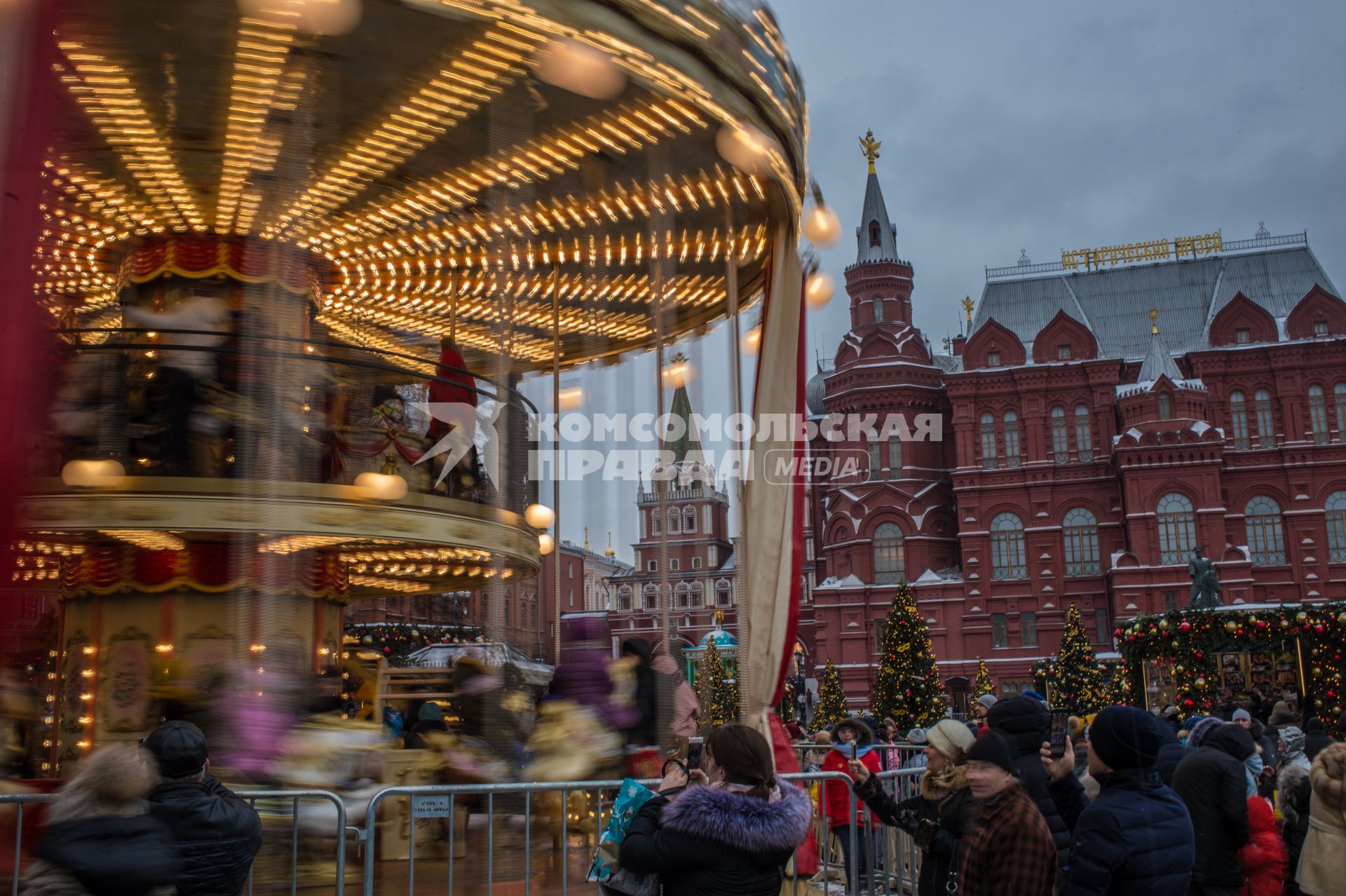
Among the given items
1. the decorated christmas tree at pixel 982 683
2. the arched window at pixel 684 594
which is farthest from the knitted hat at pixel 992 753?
the decorated christmas tree at pixel 982 683

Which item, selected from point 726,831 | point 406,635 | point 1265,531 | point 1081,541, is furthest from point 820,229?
point 1265,531

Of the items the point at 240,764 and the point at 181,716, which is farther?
the point at 181,716

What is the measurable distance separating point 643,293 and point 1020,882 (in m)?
7.09

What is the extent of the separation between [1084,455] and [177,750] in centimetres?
4735

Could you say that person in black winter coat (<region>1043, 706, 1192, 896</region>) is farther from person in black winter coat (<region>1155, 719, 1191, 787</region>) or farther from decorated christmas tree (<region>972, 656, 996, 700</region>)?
decorated christmas tree (<region>972, 656, 996, 700</region>)

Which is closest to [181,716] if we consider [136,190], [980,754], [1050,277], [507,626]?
[507,626]

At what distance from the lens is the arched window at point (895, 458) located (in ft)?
160

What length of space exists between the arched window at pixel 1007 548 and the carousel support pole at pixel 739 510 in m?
40.8

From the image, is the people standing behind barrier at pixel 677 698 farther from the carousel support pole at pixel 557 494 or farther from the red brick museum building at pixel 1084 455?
the red brick museum building at pixel 1084 455

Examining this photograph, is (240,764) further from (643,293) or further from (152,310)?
(643,293)

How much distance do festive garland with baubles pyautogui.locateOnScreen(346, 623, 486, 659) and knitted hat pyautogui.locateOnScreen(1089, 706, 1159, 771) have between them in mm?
13028

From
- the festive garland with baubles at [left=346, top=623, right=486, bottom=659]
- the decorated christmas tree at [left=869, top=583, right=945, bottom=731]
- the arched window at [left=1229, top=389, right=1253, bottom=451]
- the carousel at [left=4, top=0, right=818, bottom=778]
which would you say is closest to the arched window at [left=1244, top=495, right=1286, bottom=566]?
the arched window at [left=1229, top=389, right=1253, bottom=451]

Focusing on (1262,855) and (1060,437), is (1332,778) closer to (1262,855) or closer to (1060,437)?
(1262,855)

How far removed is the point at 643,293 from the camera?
9773 mm
